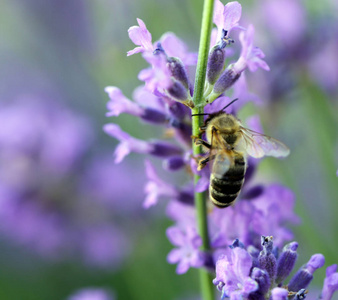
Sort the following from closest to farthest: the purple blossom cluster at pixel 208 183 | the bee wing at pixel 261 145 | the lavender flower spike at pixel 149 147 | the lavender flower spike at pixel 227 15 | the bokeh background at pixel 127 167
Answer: the purple blossom cluster at pixel 208 183 → the lavender flower spike at pixel 227 15 → the bee wing at pixel 261 145 → the lavender flower spike at pixel 149 147 → the bokeh background at pixel 127 167

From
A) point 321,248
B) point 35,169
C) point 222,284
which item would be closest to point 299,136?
point 321,248

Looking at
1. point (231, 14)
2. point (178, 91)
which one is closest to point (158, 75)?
point (178, 91)

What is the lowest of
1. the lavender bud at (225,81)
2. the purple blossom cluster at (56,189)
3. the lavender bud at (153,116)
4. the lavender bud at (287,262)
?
the lavender bud at (287,262)

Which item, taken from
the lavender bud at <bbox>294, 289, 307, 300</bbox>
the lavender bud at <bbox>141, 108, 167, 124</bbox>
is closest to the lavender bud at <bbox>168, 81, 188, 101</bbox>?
the lavender bud at <bbox>141, 108, 167, 124</bbox>

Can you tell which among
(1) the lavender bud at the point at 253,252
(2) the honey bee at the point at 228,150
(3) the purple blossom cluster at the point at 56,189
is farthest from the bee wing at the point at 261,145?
(3) the purple blossom cluster at the point at 56,189

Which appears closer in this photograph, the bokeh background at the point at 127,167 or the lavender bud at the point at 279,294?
the lavender bud at the point at 279,294

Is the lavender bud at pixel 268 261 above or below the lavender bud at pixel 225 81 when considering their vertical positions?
below

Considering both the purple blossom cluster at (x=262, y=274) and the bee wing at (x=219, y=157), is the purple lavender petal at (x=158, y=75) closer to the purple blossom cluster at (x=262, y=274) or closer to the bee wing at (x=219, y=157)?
the bee wing at (x=219, y=157)
